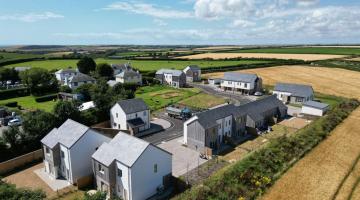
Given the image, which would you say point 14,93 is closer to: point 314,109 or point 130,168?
point 130,168

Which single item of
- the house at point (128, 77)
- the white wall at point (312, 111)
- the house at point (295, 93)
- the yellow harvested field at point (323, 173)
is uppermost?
the house at point (128, 77)

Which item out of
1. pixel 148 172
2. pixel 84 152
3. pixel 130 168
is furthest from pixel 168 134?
pixel 130 168

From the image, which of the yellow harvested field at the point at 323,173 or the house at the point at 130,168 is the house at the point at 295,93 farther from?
the house at the point at 130,168

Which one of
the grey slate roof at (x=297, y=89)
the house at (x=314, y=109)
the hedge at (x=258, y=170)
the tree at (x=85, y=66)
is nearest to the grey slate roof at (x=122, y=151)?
the hedge at (x=258, y=170)

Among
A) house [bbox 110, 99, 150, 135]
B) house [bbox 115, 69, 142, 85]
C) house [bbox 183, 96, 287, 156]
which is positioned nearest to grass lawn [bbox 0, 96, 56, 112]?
house [bbox 110, 99, 150, 135]

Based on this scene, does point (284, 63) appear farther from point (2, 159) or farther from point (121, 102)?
point (2, 159)

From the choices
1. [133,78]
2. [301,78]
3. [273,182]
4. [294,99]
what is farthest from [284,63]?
[273,182]

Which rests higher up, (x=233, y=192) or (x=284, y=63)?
(x=284, y=63)
